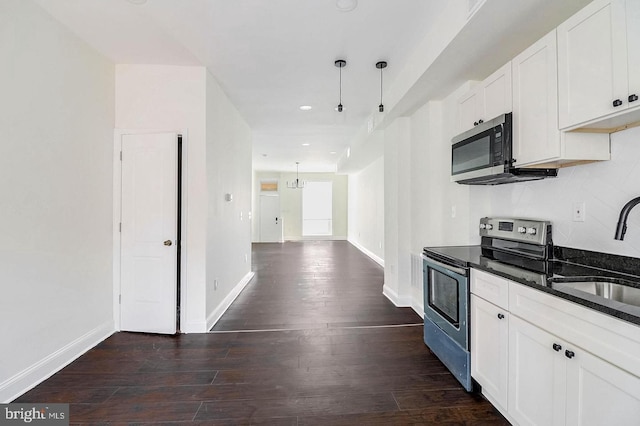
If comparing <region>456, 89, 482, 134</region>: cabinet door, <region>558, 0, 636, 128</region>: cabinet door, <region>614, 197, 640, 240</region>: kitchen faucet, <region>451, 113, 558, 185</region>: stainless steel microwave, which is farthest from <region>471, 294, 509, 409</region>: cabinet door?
<region>456, 89, 482, 134</region>: cabinet door

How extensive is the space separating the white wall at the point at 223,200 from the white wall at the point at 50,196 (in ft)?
3.23

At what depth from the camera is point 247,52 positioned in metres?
2.71

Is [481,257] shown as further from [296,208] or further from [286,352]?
[296,208]

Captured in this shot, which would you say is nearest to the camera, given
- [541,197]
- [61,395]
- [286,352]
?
[61,395]

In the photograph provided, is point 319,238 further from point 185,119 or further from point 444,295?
point 444,295

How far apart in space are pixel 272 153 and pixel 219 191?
4.33 metres

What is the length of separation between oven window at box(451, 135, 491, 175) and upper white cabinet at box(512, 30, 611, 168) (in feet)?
0.68

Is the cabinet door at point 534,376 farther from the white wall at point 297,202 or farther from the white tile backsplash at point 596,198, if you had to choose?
the white wall at point 297,202

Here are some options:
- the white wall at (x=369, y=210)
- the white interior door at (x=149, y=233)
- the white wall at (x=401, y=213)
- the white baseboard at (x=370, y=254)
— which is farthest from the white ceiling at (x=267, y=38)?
the white baseboard at (x=370, y=254)

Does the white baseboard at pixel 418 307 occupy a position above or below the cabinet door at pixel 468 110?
below

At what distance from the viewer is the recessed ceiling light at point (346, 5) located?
2.03 m

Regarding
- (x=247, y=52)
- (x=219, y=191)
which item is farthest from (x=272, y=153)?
(x=247, y=52)

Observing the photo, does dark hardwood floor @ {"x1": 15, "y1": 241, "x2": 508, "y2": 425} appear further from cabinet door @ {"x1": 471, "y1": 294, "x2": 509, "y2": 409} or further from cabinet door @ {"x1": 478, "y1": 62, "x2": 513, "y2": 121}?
cabinet door @ {"x1": 478, "y1": 62, "x2": 513, "y2": 121}

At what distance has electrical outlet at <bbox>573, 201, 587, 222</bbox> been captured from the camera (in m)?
1.83
